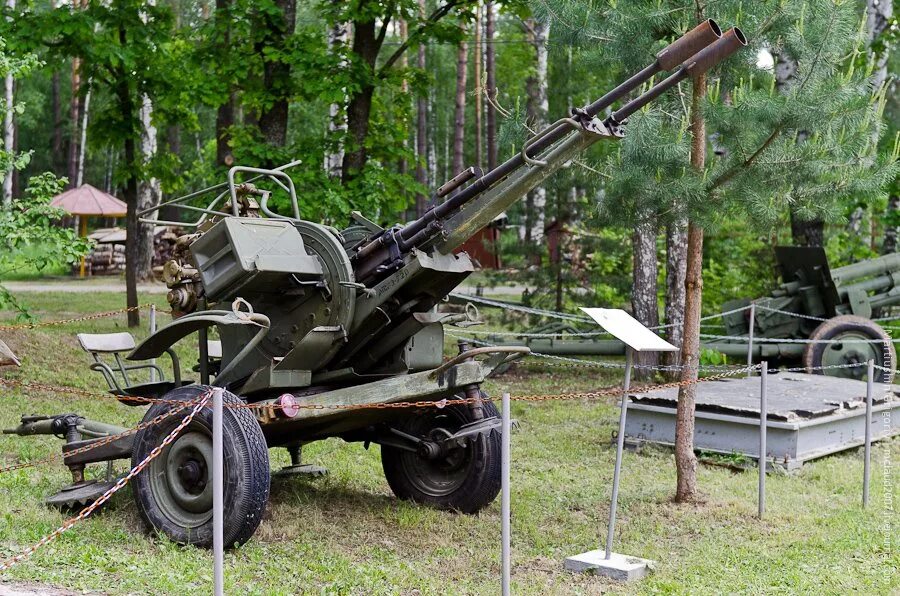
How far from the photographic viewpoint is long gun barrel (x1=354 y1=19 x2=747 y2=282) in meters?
6.89

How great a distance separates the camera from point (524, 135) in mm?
8586

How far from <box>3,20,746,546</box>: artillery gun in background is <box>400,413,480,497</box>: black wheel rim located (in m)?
0.02

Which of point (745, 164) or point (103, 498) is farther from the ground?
point (745, 164)

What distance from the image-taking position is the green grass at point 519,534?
6.26m

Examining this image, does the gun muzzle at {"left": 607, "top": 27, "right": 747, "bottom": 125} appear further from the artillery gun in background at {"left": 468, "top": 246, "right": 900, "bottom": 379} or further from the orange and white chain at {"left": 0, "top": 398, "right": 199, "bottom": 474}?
the artillery gun in background at {"left": 468, "top": 246, "right": 900, "bottom": 379}

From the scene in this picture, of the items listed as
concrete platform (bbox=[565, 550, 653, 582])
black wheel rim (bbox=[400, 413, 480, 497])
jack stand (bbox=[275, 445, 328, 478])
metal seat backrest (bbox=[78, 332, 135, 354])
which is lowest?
concrete platform (bbox=[565, 550, 653, 582])

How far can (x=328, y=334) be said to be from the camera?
7285mm

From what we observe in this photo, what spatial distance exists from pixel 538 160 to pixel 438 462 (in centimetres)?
245

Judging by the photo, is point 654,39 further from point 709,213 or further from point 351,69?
point 351,69

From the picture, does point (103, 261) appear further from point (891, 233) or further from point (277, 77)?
point (891, 233)

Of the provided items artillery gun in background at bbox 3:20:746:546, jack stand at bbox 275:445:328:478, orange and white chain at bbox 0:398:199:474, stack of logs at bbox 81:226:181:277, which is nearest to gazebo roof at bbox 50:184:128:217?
stack of logs at bbox 81:226:181:277

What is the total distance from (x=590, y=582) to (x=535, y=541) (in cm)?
91

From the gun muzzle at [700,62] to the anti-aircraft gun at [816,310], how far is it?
7308mm

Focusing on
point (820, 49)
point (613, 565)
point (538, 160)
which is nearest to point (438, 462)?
point (613, 565)
